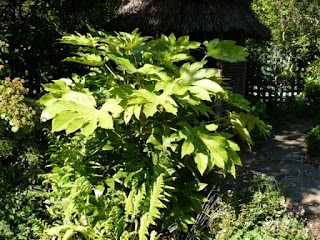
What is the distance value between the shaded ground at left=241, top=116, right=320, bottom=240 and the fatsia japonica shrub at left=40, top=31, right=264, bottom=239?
1.41m

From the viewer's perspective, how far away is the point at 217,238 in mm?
3408

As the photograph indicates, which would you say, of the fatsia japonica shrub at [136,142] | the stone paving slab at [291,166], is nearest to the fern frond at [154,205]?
the fatsia japonica shrub at [136,142]

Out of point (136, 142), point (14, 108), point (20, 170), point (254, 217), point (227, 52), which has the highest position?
point (227, 52)

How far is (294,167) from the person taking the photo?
5.82 m

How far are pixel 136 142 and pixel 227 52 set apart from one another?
1.09 meters

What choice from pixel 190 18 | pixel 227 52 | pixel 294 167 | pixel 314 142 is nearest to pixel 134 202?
pixel 227 52

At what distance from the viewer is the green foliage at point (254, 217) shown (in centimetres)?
342

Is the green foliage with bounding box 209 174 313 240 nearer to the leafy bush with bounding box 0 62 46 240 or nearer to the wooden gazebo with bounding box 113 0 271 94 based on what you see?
the leafy bush with bounding box 0 62 46 240

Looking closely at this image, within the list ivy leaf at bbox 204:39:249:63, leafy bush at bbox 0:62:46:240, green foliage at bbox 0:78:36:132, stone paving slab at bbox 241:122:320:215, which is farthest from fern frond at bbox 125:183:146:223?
stone paving slab at bbox 241:122:320:215

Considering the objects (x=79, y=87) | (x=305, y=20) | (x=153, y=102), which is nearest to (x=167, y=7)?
(x=79, y=87)

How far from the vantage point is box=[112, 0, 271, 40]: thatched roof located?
6.31 meters

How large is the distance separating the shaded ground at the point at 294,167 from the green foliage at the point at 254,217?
0.93 ft

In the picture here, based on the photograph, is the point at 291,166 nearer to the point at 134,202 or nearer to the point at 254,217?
the point at 254,217

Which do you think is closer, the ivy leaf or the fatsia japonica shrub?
the fatsia japonica shrub
